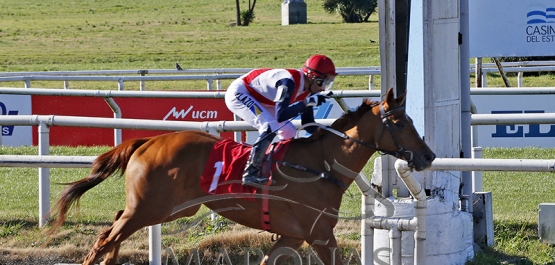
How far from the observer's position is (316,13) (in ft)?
173

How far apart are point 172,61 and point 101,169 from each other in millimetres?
27697

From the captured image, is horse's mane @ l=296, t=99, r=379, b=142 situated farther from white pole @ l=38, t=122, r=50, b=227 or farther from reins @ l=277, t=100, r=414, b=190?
white pole @ l=38, t=122, r=50, b=227

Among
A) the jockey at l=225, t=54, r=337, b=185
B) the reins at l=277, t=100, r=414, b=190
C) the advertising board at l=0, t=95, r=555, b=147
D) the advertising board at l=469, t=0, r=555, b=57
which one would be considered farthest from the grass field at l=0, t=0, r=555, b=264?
the advertising board at l=469, t=0, r=555, b=57

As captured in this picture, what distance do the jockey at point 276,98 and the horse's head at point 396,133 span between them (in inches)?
16.3

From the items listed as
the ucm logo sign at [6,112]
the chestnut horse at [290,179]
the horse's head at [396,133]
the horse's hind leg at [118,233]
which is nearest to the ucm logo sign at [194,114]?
the ucm logo sign at [6,112]

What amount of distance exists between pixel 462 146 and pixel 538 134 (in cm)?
490

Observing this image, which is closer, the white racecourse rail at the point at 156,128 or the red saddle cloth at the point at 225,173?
the white racecourse rail at the point at 156,128

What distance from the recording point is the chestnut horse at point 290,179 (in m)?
5.22

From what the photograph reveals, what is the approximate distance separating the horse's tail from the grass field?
0.68m

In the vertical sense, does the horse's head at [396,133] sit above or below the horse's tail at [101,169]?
above

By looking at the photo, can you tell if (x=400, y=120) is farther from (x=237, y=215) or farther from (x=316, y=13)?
(x=316, y=13)

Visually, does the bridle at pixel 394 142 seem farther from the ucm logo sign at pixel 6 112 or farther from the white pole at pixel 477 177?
the ucm logo sign at pixel 6 112

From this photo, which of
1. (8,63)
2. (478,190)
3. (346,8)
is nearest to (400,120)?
(478,190)

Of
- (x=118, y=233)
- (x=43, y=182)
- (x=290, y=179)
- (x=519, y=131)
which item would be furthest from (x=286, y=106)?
(x=519, y=131)
